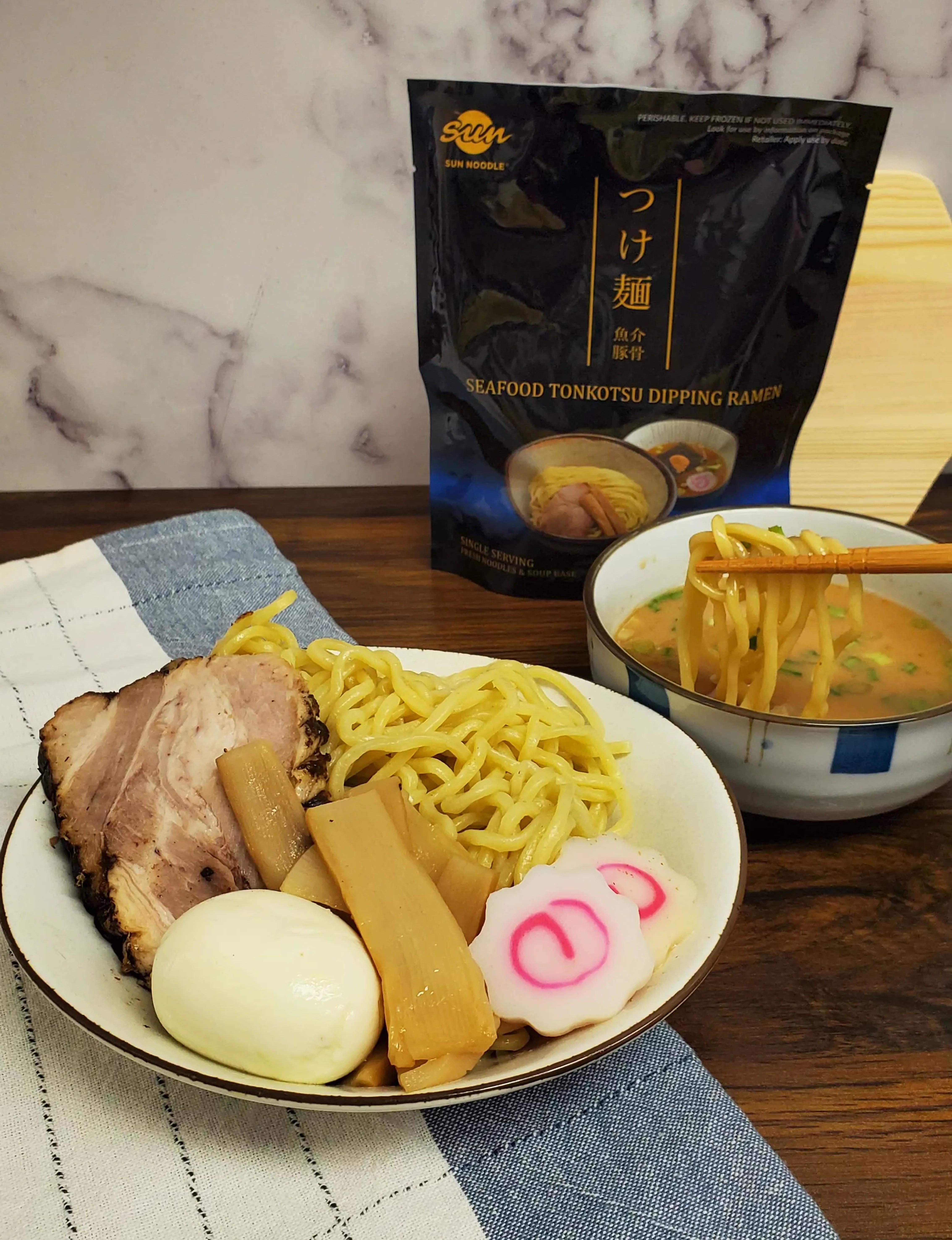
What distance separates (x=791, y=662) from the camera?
4.67 ft

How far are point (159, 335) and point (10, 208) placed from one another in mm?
329

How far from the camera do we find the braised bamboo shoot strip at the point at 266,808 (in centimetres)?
100

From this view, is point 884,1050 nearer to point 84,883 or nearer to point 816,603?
point 816,603

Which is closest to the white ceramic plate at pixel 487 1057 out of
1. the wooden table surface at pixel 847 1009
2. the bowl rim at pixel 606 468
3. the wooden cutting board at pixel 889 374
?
the wooden table surface at pixel 847 1009

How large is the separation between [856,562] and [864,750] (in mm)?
238

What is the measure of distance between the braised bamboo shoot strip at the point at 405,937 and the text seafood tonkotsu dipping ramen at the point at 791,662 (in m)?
0.39

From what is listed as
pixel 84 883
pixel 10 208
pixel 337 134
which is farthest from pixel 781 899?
pixel 10 208

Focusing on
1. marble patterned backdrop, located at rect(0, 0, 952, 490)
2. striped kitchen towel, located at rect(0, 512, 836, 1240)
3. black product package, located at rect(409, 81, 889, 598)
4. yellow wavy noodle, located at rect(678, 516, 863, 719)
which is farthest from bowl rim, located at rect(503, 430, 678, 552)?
striped kitchen towel, located at rect(0, 512, 836, 1240)

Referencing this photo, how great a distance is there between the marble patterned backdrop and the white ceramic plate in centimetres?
115

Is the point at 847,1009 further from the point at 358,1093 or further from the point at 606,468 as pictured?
the point at 606,468

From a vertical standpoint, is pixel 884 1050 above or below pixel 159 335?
below

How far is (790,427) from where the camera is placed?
65.0 inches

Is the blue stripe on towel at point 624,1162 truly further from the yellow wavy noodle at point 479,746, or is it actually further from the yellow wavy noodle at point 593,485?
the yellow wavy noodle at point 593,485

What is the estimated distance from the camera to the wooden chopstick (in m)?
1.17
